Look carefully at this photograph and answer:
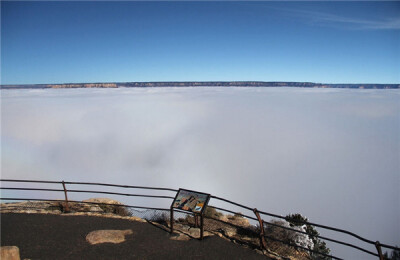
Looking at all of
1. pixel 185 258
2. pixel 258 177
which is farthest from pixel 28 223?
pixel 258 177

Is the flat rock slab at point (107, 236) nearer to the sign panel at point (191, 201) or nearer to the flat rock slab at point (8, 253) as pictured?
the sign panel at point (191, 201)

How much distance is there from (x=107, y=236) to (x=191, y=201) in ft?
7.18

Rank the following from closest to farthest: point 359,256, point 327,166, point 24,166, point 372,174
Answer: point 359,256 → point 24,166 → point 372,174 → point 327,166

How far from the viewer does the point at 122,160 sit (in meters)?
177

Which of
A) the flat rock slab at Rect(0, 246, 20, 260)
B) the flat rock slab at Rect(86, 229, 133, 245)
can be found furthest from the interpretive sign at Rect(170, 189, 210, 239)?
the flat rock slab at Rect(0, 246, 20, 260)

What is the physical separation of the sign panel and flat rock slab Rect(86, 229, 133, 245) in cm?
148

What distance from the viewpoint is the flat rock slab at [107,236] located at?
19.5 ft

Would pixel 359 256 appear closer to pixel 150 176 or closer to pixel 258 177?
pixel 258 177

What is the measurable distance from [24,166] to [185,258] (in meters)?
181

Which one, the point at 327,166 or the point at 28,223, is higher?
the point at 28,223

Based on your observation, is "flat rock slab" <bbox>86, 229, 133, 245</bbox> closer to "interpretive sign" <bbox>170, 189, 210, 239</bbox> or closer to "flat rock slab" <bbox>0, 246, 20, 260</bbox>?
"interpretive sign" <bbox>170, 189, 210, 239</bbox>

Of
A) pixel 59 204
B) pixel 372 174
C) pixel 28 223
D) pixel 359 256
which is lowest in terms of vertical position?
pixel 372 174

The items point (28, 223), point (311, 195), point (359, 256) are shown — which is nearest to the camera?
point (28, 223)

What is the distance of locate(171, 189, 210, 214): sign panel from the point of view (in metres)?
5.93
